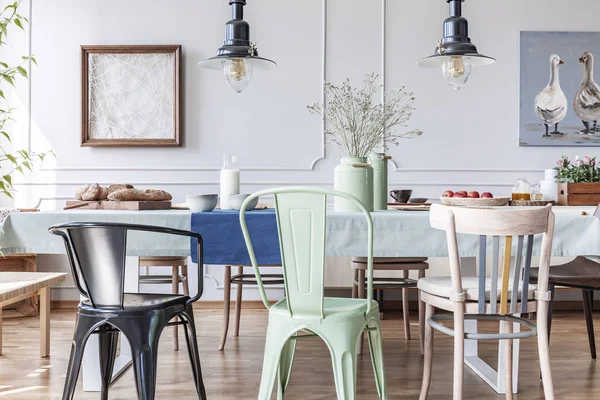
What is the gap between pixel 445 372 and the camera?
2.80 meters

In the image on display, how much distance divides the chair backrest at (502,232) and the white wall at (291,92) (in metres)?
2.40

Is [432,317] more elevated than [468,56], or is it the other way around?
[468,56]

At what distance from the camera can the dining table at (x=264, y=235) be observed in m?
2.18

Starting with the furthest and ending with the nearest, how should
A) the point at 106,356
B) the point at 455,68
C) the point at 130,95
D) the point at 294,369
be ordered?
the point at 130,95 < the point at 294,369 < the point at 455,68 < the point at 106,356

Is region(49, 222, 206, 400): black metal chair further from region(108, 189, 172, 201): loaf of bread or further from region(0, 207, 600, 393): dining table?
region(108, 189, 172, 201): loaf of bread

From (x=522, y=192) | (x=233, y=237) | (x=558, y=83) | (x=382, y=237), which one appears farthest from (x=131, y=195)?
(x=558, y=83)

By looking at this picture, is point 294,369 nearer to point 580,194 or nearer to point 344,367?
point 344,367

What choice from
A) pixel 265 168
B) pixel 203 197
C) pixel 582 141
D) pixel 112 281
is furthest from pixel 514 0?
pixel 112 281

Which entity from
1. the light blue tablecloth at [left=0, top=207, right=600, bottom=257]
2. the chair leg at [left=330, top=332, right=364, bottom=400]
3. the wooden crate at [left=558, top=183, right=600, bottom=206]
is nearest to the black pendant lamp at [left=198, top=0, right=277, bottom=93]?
the light blue tablecloth at [left=0, top=207, right=600, bottom=257]

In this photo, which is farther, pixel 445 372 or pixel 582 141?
pixel 582 141

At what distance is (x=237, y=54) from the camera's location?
2.52m

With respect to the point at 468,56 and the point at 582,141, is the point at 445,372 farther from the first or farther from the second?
the point at 582,141

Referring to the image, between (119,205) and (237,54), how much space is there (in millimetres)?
772

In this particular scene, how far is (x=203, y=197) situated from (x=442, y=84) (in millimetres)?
2616
